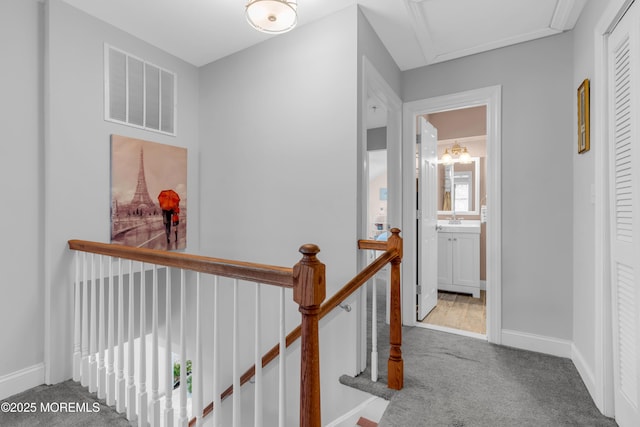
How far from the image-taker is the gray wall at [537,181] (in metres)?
2.41

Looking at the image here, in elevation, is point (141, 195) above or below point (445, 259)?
above

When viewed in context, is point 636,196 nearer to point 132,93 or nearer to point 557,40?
point 557,40

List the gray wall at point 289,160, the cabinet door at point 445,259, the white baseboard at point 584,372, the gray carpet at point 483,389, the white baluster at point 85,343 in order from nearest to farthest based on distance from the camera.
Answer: the gray carpet at point 483,389 → the white baseboard at point 584,372 → the white baluster at point 85,343 → the gray wall at point 289,160 → the cabinet door at point 445,259

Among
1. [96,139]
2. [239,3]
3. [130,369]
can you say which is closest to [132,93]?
[96,139]

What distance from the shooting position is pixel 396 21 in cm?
235

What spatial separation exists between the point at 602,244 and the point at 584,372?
3.08 feet

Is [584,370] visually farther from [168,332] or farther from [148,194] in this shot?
[148,194]

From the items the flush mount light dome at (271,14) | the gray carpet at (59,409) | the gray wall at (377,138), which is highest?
the gray wall at (377,138)

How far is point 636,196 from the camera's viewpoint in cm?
143

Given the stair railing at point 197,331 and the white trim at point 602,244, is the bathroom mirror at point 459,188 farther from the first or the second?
the stair railing at point 197,331

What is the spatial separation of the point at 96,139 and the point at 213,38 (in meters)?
1.28

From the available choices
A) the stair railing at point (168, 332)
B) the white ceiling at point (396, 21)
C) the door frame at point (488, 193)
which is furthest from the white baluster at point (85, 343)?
the door frame at point (488, 193)

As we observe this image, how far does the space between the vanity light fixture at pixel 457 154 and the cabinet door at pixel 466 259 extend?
3.95 feet

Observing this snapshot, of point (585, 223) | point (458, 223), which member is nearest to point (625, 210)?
point (585, 223)
